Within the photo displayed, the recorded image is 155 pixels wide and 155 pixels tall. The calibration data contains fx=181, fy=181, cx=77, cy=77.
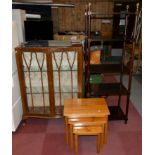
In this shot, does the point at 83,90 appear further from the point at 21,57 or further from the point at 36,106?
the point at 21,57

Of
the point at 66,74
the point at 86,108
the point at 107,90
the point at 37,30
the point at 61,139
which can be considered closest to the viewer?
the point at 86,108

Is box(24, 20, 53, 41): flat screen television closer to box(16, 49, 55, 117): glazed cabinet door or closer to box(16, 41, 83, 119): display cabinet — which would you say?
box(16, 41, 83, 119): display cabinet

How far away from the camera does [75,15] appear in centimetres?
568

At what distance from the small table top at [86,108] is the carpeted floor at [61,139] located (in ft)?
1.57

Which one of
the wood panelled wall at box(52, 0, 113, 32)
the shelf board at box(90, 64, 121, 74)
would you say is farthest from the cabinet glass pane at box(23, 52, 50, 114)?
the wood panelled wall at box(52, 0, 113, 32)

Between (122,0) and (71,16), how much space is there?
63.3 inches

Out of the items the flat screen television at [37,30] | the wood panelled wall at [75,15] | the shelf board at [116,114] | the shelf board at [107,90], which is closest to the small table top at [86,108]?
the shelf board at [107,90]

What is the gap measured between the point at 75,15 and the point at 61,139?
435 cm

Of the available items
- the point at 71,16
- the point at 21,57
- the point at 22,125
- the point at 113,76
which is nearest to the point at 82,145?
the point at 22,125

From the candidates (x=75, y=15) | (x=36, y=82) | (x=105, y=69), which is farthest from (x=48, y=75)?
(x=75, y=15)

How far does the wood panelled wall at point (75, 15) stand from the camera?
5.54 m

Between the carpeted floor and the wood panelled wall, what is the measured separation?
3.82 metres

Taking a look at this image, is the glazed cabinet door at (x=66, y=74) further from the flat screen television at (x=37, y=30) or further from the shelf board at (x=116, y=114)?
the flat screen television at (x=37, y=30)

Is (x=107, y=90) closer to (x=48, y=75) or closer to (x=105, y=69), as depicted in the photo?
(x=105, y=69)
